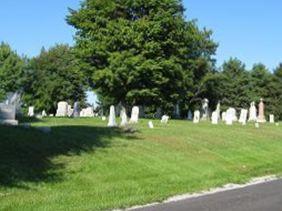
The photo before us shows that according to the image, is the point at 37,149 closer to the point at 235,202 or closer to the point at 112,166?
the point at 112,166

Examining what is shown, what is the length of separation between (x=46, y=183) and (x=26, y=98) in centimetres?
6799

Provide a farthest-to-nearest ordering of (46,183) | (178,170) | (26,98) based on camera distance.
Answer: (26,98)
(178,170)
(46,183)

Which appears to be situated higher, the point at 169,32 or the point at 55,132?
the point at 169,32

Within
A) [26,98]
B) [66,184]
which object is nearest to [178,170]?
[66,184]

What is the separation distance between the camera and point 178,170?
19.3 meters

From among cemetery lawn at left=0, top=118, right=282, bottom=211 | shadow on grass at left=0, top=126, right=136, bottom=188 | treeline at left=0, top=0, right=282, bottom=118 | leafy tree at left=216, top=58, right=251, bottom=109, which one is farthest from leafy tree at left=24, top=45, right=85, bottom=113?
shadow on grass at left=0, top=126, right=136, bottom=188

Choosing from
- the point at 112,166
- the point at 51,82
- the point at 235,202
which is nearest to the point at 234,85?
the point at 51,82

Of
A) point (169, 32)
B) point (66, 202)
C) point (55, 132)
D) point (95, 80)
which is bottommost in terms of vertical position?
point (66, 202)

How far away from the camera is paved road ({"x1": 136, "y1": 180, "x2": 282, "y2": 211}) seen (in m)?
12.9

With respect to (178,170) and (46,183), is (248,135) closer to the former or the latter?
(178,170)

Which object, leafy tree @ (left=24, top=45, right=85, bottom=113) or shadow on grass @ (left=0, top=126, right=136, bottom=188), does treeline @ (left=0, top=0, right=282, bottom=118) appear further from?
Result: shadow on grass @ (left=0, top=126, right=136, bottom=188)

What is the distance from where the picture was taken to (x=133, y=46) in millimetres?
51688

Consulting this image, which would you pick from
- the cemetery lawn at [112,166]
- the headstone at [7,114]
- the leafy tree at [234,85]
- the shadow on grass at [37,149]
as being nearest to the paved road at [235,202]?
the cemetery lawn at [112,166]

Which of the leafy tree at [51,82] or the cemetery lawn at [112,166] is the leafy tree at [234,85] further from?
the cemetery lawn at [112,166]
